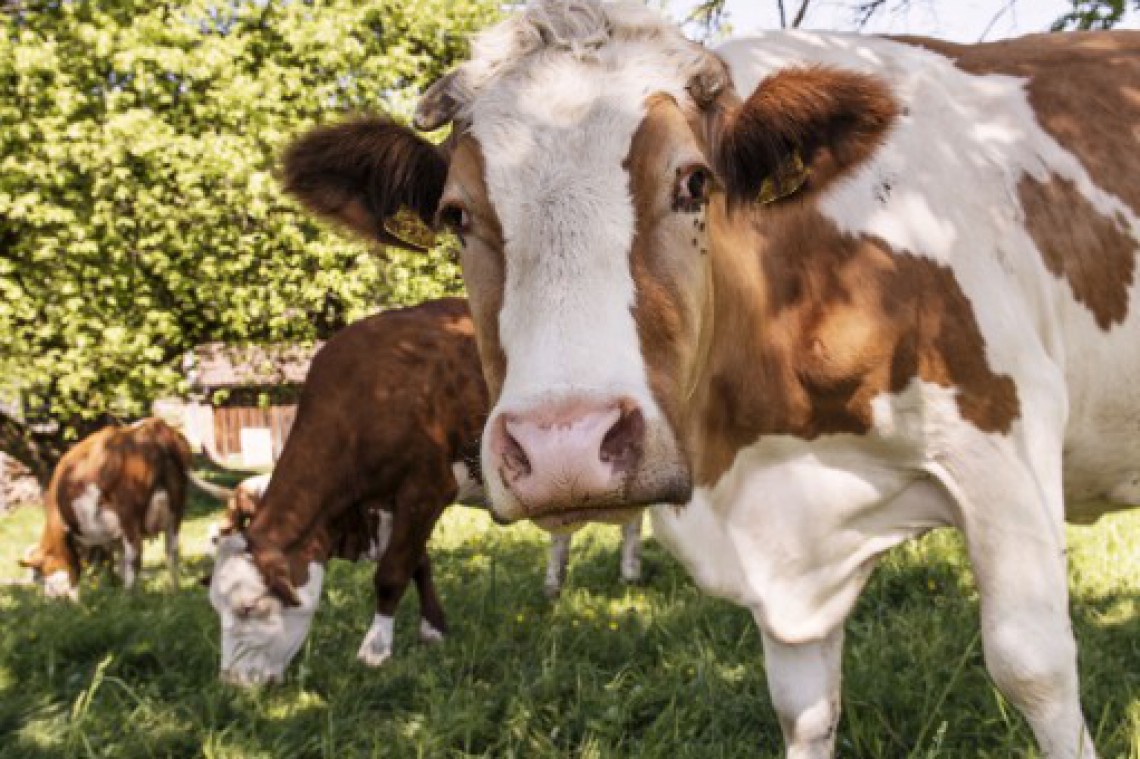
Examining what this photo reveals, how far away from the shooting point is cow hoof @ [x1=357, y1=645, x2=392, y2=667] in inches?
207

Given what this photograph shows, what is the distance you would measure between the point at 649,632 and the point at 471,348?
2674 millimetres

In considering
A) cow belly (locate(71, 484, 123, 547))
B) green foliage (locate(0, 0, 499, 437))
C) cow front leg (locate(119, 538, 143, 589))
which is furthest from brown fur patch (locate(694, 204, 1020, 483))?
green foliage (locate(0, 0, 499, 437))

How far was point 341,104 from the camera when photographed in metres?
14.1

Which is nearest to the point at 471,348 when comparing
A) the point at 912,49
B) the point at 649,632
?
the point at 649,632

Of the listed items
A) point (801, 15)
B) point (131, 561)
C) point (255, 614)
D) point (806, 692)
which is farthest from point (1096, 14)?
point (131, 561)

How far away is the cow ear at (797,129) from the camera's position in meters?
2.28

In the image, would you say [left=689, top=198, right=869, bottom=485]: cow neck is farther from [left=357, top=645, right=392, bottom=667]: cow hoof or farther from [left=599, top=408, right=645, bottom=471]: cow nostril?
[left=357, top=645, right=392, bottom=667]: cow hoof

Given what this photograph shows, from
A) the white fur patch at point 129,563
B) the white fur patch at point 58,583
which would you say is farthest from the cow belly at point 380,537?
the white fur patch at point 58,583

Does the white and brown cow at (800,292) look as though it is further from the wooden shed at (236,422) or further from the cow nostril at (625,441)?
the wooden shed at (236,422)

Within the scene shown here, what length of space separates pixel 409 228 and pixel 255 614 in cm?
335

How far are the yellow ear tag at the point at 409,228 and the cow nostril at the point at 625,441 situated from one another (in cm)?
115

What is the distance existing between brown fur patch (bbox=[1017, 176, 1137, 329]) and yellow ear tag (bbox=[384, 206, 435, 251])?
166cm

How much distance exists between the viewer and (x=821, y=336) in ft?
8.46

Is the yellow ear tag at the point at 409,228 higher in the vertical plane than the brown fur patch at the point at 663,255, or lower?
lower
